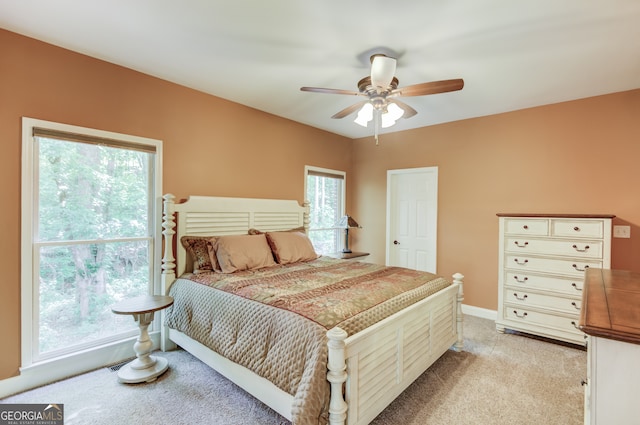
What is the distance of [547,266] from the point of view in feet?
10.1

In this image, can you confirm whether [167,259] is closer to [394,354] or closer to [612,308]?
→ [394,354]

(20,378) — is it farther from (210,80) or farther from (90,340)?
(210,80)

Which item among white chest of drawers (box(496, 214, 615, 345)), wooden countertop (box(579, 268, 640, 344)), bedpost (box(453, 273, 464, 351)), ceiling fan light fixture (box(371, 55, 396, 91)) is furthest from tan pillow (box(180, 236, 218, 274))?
white chest of drawers (box(496, 214, 615, 345))

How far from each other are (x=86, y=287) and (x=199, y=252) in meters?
0.93

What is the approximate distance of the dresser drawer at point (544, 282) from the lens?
2916 millimetres

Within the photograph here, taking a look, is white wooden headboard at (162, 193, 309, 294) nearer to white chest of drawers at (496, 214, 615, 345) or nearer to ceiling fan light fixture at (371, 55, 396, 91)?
ceiling fan light fixture at (371, 55, 396, 91)

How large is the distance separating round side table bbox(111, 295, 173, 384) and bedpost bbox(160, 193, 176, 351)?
0.93ft

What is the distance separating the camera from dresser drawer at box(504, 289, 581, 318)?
9.62ft

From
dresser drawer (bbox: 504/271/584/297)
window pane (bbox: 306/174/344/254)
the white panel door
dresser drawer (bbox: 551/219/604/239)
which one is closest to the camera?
dresser drawer (bbox: 551/219/604/239)

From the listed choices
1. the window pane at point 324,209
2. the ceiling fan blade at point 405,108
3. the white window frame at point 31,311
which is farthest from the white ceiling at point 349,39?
the window pane at point 324,209

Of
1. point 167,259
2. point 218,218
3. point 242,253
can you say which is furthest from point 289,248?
point 167,259

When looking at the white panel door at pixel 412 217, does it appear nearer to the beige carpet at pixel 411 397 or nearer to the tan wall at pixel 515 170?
the tan wall at pixel 515 170

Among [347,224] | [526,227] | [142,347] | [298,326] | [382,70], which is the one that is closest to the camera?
[298,326]

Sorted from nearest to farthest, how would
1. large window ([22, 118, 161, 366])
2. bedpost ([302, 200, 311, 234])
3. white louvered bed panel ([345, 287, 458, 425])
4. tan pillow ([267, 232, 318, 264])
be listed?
white louvered bed panel ([345, 287, 458, 425]) < large window ([22, 118, 161, 366]) < tan pillow ([267, 232, 318, 264]) < bedpost ([302, 200, 311, 234])
